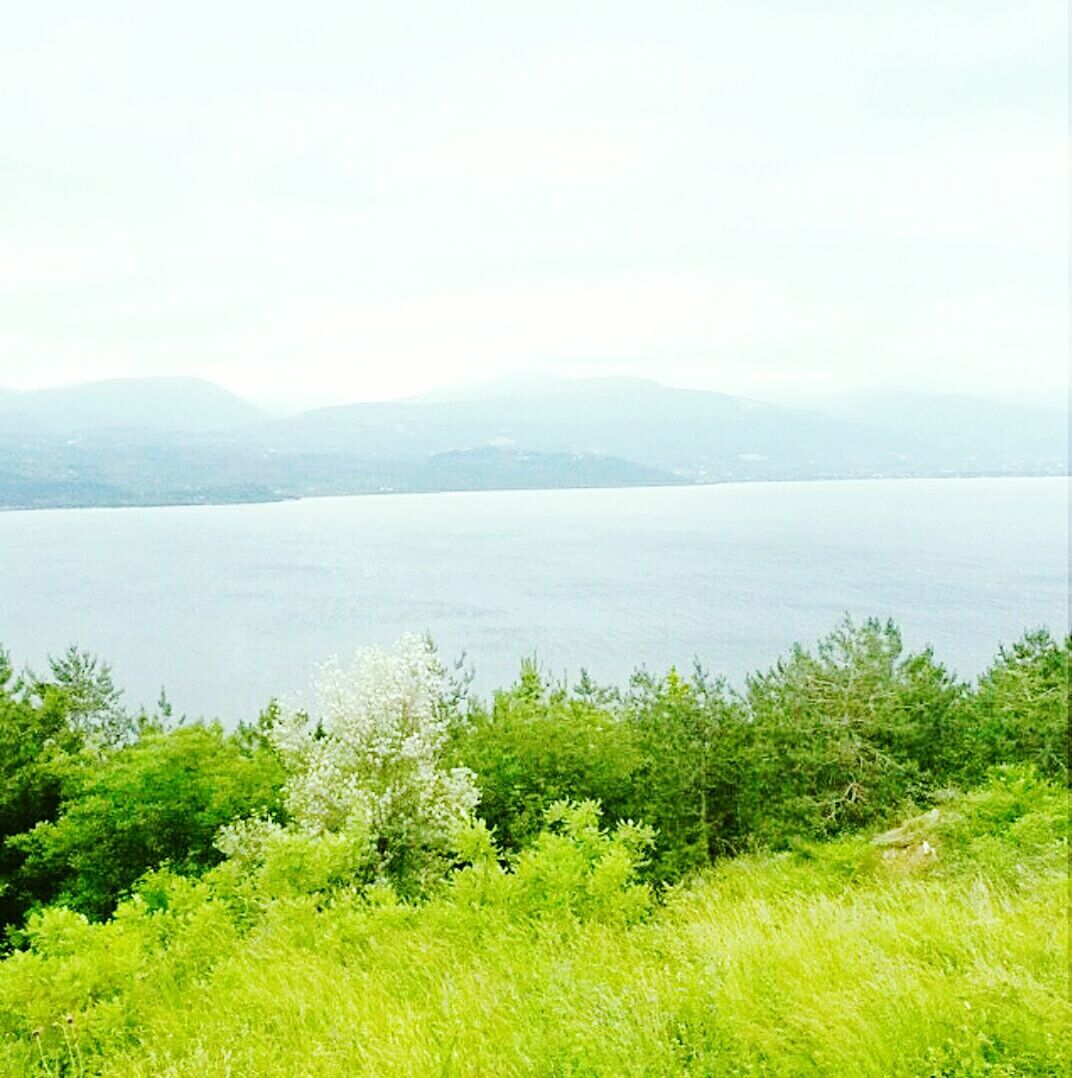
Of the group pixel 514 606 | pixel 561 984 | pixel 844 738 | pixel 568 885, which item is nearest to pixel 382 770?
pixel 844 738

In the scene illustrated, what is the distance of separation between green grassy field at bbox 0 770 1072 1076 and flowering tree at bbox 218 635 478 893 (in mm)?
10222

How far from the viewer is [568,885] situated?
380 inches

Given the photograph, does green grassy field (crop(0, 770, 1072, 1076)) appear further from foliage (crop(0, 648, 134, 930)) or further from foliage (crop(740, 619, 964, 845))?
foliage (crop(0, 648, 134, 930))

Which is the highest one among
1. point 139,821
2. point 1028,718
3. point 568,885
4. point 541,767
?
point 568,885

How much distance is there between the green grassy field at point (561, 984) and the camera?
5.07 meters

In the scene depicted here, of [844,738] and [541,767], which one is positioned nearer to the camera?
[844,738]

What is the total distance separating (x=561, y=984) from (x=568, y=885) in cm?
317

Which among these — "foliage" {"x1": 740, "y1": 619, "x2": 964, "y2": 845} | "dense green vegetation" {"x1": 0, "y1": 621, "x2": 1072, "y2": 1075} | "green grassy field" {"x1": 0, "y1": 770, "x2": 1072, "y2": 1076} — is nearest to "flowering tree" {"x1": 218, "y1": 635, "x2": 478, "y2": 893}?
"dense green vegetation" {"x1": 0, "y1": 621, "x2": 1072, "y2": 1075}

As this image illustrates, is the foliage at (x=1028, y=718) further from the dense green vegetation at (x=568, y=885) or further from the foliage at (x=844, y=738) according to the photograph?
the foliage at (x=844, y=738)

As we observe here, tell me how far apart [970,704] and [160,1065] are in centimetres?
2486

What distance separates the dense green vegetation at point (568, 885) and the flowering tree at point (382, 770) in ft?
0.36

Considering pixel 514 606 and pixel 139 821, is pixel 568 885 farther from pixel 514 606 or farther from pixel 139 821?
pixel 514 606

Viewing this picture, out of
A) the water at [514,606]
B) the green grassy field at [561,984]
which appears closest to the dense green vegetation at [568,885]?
the green grassy field at [561,984]

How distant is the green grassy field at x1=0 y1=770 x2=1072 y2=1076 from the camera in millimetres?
5070
